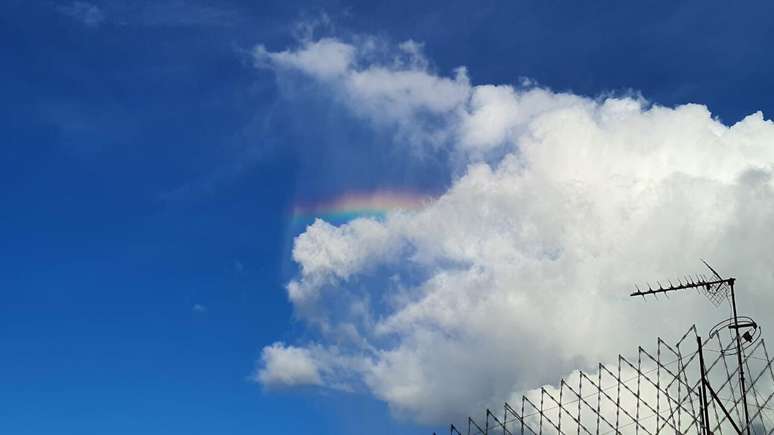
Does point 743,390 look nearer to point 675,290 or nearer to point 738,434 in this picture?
point 738,434

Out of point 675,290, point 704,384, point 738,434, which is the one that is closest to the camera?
point 738,434

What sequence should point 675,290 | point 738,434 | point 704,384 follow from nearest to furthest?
point 738,434 < point 704,384 < point 675,290

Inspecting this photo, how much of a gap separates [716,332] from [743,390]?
21.1 feet

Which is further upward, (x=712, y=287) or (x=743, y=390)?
(x=712, y=287)

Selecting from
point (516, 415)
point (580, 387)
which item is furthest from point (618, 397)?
point (516, 415)

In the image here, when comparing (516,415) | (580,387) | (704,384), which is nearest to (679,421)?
(704,384)

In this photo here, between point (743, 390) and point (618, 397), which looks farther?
point (618, 397)

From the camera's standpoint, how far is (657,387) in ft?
304

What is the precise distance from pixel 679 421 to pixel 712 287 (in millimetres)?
15059

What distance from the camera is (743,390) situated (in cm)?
8669

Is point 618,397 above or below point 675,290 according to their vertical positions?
below

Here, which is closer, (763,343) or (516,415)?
(763,343)

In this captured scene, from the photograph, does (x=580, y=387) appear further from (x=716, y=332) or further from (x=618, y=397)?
(x=716, y=332)

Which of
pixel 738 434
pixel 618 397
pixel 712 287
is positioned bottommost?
pixel 738 434
